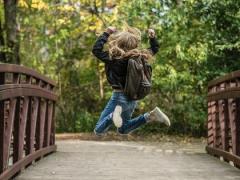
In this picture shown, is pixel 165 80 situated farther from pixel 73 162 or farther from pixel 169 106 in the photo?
pixel 73 162

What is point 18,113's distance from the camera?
6.65m

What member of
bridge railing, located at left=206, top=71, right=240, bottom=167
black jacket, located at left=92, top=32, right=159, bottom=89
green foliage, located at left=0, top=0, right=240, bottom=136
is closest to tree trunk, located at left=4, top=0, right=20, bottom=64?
green foliage, located at left=0, top=0, right=240, bottom=136

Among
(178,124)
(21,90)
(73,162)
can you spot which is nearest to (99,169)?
(73,162)

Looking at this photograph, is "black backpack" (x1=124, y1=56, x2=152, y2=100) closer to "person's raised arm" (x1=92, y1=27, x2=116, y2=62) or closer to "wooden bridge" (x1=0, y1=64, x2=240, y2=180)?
"person's raised arm" (x1=92, y1=27, x2=116, y2=62)

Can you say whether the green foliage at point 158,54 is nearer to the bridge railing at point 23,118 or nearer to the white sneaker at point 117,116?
the bridge railing at point 23,118

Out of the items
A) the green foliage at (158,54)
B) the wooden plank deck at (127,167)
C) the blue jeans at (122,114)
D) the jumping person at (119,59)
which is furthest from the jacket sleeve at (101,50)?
the green foliage at (158,54)

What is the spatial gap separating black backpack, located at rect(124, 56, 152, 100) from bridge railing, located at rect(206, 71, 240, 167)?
114 centimetres

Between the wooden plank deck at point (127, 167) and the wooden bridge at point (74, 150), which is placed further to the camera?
the wooden plank deck at point (127, 167)

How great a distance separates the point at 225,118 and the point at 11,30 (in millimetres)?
8160

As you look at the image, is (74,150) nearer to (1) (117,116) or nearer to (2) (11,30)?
(1) (117,116)

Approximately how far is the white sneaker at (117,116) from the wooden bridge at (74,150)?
59 cm

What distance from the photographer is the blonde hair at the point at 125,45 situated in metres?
6.88

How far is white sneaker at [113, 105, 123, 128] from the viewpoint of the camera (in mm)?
7008

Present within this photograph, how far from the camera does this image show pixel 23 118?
7137mm
